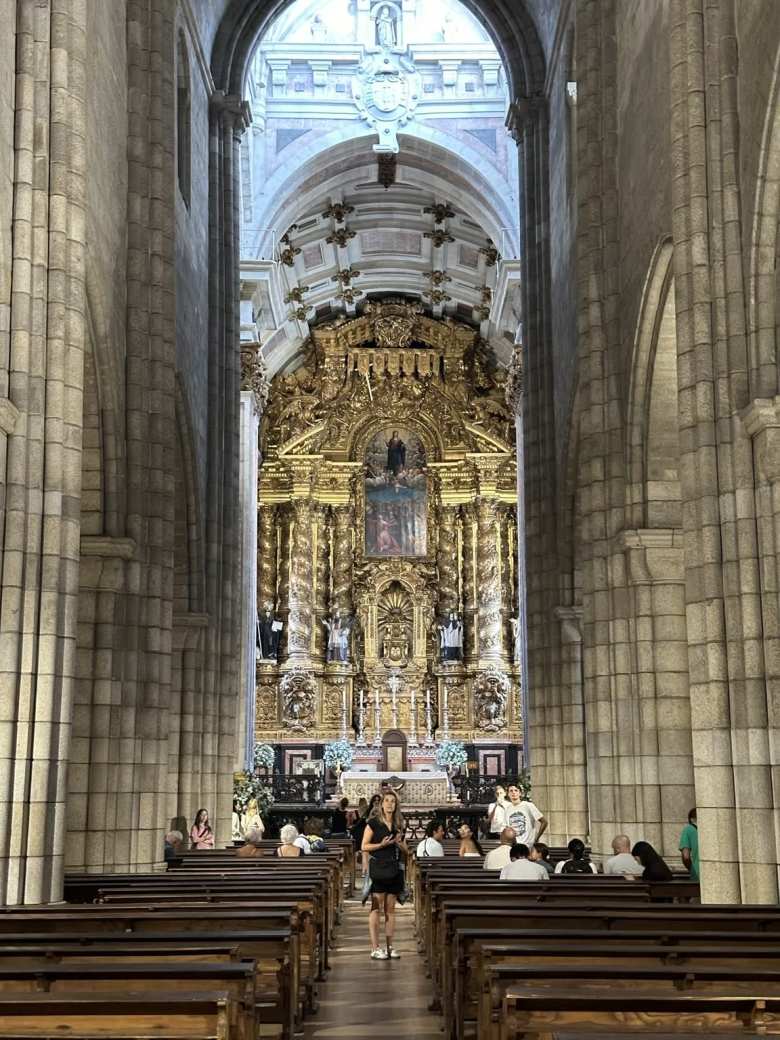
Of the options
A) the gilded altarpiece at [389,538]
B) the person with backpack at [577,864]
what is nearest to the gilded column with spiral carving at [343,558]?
the gilded altarpiece at [389,538]

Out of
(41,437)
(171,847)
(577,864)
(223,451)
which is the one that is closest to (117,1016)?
(41,437)

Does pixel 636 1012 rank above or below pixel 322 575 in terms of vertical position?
below

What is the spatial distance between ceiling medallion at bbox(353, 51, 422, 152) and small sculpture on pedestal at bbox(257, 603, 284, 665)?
15.0 metres

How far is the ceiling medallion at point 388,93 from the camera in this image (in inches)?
1289

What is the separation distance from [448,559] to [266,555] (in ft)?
18.2

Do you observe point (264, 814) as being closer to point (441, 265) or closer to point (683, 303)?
point (683, 303)

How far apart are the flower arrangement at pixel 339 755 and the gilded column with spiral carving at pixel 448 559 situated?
5725 mm

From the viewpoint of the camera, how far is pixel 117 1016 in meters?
4.90

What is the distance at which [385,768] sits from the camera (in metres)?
37.0

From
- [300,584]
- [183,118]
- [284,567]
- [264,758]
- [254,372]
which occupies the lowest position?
[264,758]

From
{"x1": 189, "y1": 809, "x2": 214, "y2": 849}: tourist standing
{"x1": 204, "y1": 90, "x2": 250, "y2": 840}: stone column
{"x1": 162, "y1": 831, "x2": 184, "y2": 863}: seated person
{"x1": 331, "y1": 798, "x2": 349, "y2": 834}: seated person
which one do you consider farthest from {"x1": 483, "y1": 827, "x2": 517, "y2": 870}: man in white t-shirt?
{"x1": 331, "y1": 798, "x2": 349, "y2": 834}: seated person

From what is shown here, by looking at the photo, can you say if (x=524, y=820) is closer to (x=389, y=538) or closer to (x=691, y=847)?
(x=691, y=847)

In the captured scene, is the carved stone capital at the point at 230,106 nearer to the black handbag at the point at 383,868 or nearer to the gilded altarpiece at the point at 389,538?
the black handbag at the point at 383,868

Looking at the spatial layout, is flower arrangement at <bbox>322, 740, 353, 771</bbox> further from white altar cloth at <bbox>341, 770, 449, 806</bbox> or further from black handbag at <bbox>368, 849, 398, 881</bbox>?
black handbag at <bbox>368, 849, 398, 881</bbox>
